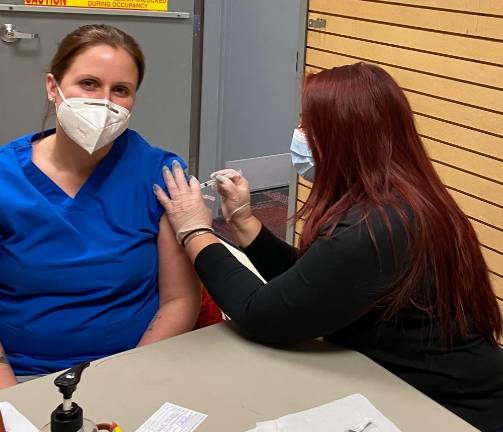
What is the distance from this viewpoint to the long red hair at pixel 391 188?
1.28 metres

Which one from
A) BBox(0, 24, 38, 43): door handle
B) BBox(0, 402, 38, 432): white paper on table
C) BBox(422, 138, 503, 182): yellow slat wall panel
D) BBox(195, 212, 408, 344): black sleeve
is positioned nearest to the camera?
BBox(0, 402, 38, 432): white paper on table

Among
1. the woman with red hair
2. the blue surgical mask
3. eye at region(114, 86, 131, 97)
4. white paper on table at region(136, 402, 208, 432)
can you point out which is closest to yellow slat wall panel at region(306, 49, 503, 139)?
the blue surgical mask

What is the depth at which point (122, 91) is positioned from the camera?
5.24 feet

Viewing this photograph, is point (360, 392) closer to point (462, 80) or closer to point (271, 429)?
point (271, 429)

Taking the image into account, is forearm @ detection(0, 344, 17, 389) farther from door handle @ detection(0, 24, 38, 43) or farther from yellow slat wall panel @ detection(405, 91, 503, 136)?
door handle @ detection(0, 24, 38, 43)

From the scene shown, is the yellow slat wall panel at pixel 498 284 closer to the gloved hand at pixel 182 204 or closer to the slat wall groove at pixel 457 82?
the slat wall groove at pixel 457 82

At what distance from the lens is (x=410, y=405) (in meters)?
1.16

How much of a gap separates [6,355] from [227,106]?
3020 mm

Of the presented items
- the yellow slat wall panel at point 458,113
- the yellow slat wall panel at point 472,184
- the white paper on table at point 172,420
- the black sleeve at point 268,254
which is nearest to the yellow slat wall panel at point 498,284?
the yellow slat wall panel at point 472,184

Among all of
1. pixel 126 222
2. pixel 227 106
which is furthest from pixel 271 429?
pixel 227 106

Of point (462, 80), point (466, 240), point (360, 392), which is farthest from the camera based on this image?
point (462, 80)

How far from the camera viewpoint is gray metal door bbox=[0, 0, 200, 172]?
3160 mm

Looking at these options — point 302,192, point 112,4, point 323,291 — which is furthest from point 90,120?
point 112,4

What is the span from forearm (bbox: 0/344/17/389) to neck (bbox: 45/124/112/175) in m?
0.43
